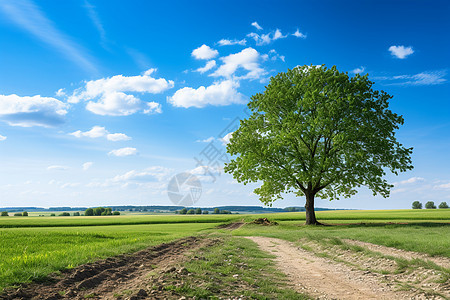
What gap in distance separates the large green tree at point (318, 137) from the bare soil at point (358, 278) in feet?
71.4

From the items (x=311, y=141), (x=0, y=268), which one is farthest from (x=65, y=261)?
(x=311, y=141)

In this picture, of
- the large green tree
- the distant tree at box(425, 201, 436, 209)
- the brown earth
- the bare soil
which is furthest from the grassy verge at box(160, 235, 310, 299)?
the distant tree at box(425, 201, 436, 209)

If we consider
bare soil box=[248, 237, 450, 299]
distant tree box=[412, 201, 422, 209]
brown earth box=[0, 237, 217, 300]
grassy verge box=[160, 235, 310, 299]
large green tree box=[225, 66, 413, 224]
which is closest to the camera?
brown earth box=[0, 237, 217, 300]

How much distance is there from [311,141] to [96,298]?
34.3 m

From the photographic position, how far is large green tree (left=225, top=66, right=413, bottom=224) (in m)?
35.5

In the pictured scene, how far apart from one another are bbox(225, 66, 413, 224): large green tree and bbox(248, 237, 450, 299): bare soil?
2175 cm

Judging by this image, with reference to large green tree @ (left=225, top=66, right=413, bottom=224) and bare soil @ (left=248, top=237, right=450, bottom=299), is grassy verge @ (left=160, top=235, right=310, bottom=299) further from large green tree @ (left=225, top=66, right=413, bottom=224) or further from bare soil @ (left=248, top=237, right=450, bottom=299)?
large green tree @ (left=225, top=66, right=413, bottom=224)

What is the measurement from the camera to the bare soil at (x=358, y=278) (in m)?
8.84

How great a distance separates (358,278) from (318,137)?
28.4 m

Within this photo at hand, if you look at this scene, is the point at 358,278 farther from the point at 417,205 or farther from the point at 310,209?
the point at 417,205

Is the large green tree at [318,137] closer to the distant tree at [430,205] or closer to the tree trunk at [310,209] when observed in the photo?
the tree trunk at [310,209]

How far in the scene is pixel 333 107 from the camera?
34.7 metres

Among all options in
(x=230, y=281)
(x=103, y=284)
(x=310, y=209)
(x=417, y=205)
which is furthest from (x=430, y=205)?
(x=103, y=284)

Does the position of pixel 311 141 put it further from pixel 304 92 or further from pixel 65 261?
pixel 65 261
